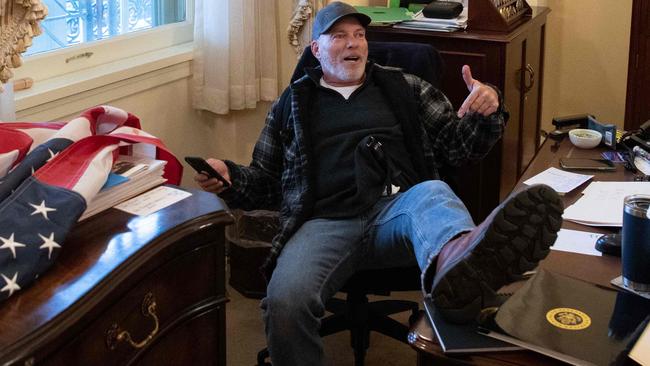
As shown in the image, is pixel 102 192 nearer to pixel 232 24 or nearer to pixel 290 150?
pixel 290 150

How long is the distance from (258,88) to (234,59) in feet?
0.56

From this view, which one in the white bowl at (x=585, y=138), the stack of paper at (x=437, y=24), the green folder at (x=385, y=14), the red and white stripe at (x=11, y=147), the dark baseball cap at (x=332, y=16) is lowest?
the white bowl at (x=585, y=138)

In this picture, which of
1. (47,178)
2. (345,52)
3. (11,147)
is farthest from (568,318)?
(345,52)

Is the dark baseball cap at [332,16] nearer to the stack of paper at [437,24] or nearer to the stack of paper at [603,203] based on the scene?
the stack of paper at [437,24]

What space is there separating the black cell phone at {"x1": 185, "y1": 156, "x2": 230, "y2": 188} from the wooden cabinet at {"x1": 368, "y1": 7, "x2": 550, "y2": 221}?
2.69 ft

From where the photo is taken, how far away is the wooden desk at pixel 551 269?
1.39 metres

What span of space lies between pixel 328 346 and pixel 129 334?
4.84ft

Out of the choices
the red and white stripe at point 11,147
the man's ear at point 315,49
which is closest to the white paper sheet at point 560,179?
the man's ear at point 315,49

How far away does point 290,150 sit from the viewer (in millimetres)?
2521

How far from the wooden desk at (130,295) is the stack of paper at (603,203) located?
2.67ft

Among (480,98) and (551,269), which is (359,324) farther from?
(551,269)

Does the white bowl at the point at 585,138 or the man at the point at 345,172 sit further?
the white bowl at the point at 585,138

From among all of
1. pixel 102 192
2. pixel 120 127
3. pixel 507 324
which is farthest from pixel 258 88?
pixel 507 324

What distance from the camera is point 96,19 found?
2730mm
